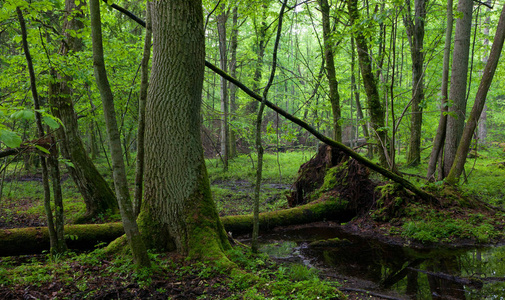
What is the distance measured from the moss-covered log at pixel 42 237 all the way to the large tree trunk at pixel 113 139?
1524mm

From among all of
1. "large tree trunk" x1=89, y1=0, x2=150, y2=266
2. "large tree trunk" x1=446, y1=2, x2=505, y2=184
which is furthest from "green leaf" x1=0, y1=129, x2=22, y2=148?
"large tree trunk" x1=446, y1=2, x2=505, y2=184

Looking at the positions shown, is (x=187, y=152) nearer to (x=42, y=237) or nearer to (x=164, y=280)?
(x=164, y=280)

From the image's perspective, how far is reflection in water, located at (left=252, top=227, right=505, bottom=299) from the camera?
3664 mm

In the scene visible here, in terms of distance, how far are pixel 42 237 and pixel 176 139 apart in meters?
2.89

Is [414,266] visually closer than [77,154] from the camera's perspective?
Yes

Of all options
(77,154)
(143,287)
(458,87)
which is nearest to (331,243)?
(143,287)

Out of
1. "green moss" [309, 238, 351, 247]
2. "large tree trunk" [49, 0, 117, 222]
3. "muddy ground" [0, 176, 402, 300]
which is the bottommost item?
"green moss" [309, 238, 351, 247]

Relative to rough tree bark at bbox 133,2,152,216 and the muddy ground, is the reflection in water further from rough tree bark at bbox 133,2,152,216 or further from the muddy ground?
rough tree bark at bbox 133,2,152,216

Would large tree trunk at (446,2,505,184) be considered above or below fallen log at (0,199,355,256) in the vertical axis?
above

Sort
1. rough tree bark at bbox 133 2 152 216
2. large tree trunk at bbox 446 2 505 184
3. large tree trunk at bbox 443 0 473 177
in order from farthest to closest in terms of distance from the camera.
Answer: large tree trunk at bbox 443 0 473 177 < large tree trunk at bbox 446 2 505 184 < rough tree bark at bbox 133 2 152 216

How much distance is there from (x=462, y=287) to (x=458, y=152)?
4.43 m

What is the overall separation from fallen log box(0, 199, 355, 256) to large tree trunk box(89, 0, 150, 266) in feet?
4.98

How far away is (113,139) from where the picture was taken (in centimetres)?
308

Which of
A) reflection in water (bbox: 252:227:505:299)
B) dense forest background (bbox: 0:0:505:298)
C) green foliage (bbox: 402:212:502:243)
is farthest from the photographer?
green foliage (bbox: 402:212:502:243)
